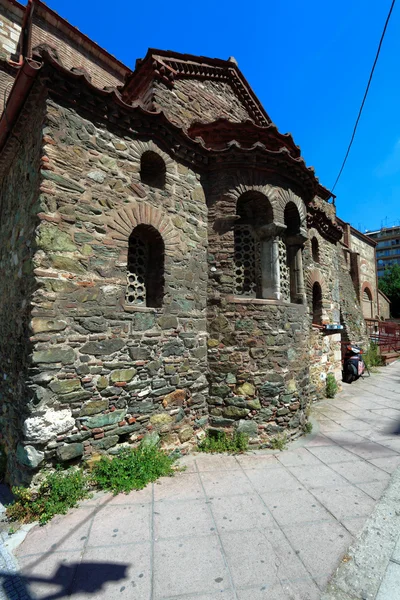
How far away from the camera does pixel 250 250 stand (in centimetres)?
546

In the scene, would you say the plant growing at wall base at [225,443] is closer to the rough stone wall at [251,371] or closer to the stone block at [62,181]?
the rough stone wall at [251,371]

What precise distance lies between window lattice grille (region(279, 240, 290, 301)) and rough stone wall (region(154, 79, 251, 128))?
239cm

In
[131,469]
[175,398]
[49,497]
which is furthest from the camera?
[175,398]

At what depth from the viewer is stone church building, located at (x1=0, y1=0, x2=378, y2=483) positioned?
3.48 meters

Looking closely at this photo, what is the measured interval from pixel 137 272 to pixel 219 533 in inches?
132

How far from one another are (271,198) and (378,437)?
4.56 m

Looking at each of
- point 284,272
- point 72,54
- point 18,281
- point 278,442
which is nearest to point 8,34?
point 72,54

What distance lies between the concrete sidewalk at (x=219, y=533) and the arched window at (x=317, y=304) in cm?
443

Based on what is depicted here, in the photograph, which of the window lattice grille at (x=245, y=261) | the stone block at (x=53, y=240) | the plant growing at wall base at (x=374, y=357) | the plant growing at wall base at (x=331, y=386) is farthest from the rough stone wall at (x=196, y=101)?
the plant growing at wall base at (x=374, y=357)

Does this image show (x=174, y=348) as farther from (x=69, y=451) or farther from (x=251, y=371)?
(x=69, y=451)

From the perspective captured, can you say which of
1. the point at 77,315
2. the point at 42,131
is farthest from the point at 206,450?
the point at 42,131

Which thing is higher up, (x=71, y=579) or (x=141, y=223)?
(x=141, y=223)

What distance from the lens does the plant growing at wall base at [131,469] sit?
136 inches

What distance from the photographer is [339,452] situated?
4527 mm
